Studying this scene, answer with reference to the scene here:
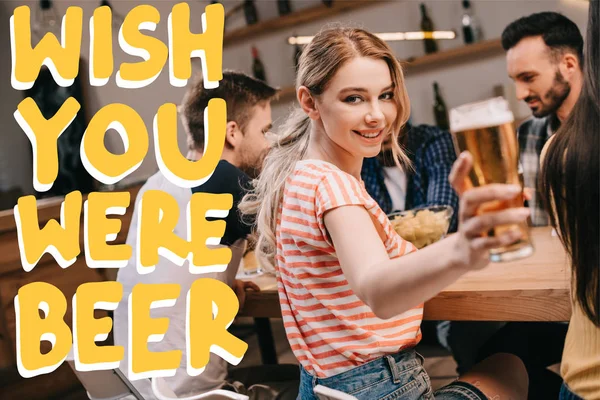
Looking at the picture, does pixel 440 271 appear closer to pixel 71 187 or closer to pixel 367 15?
pixel 367 15

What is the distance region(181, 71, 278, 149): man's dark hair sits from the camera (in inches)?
82.6

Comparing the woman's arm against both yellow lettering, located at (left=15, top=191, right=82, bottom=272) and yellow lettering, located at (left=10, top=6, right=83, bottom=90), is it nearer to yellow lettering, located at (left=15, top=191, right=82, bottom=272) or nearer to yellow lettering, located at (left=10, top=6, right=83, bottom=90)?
yellow lettering, located at (left=15, top=191, right=82, bottom=272)

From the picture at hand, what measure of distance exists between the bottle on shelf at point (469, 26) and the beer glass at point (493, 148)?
10.6 feet

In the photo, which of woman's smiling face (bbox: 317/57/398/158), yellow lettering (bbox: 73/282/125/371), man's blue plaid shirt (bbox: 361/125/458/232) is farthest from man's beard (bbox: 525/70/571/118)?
yellow lettering (bbox: 73/282/125/371)

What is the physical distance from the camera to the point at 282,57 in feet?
15.5

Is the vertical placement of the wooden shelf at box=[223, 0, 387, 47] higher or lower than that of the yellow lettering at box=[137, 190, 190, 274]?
Answer: higher

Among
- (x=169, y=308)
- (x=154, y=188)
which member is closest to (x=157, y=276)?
(x=169, y=308)

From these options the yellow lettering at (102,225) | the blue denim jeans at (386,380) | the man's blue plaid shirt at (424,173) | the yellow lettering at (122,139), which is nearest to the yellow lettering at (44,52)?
the yellow lettering at (122,139)

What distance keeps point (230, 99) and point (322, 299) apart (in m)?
1.05

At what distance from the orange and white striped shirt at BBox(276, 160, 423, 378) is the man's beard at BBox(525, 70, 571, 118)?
175 cm

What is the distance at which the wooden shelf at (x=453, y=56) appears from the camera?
3896 millimetres

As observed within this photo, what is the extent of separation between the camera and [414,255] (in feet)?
2.91

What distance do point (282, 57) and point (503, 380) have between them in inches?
140

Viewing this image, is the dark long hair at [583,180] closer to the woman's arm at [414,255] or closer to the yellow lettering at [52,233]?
the woman's arm at [414,255]
